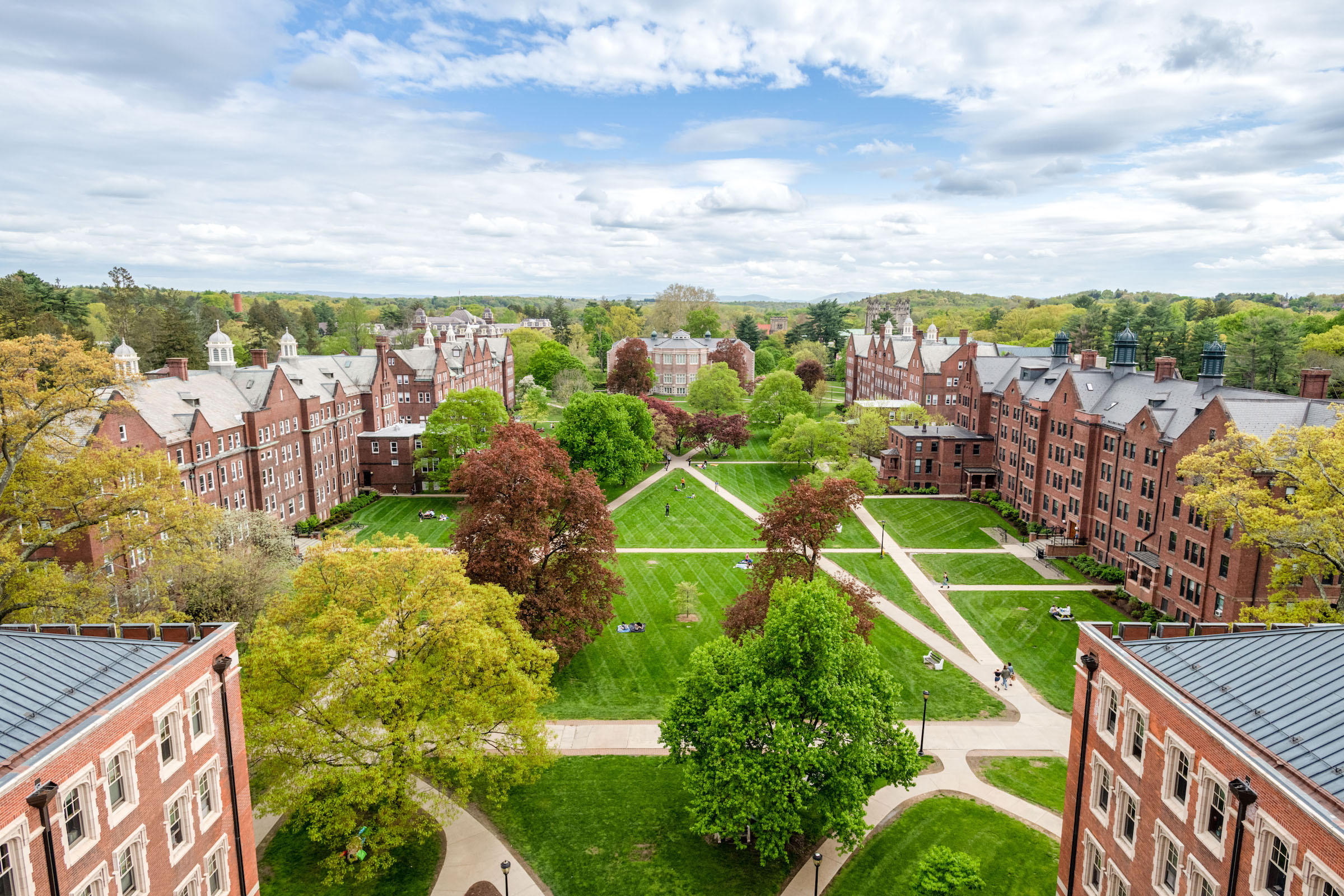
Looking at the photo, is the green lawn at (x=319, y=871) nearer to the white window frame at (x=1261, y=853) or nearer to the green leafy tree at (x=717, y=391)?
the white window frame at (x=1261, y=853)

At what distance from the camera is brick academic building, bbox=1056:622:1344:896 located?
51.0 feet

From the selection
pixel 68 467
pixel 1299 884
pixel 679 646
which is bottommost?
pixel 679 646

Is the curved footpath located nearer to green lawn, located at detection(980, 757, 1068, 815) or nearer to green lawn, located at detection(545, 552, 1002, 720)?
green lawn, located at detection(980, 757, 1068, 815)

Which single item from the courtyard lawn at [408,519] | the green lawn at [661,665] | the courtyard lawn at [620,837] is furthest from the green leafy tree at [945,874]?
the courtyard lawn at [408,519]

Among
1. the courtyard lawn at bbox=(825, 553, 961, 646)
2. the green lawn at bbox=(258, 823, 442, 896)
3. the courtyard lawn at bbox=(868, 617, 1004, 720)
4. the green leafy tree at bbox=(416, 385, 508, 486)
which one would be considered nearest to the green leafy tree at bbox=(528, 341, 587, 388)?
the green leafy tree at bbox=(416, 385, 508, 486)

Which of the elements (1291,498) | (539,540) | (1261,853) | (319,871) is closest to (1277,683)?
(1261,853)

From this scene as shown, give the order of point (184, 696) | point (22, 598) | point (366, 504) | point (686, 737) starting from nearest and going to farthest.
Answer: point (184, 696)
point (686, 737)
point (22, 598)
point (366, 504)

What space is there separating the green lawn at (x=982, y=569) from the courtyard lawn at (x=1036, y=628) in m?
2.21

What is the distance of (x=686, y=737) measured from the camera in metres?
27.3

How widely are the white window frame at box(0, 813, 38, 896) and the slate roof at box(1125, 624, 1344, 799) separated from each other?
25.7 metres

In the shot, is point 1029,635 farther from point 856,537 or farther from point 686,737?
point 686,737

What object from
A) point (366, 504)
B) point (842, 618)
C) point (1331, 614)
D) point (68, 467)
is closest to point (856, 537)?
point (1331, 614)

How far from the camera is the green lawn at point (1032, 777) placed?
31.5m

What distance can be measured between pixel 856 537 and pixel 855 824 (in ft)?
137
